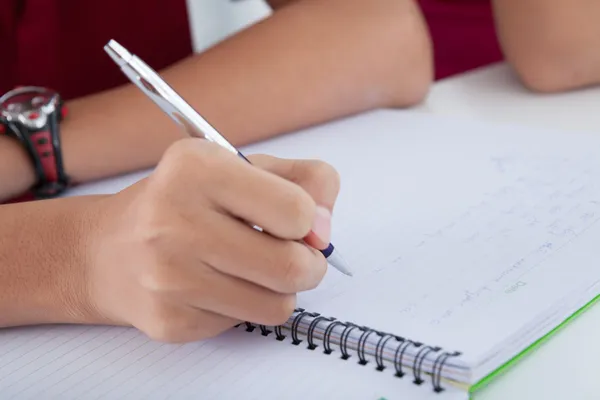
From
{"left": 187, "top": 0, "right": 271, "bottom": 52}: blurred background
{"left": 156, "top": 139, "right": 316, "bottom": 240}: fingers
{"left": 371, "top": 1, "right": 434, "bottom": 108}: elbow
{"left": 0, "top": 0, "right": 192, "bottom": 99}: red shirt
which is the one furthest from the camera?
{"left": 187, "top": 0, "right": 271, "bottom": 52}: blurred background

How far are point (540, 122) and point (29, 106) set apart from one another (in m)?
0.50

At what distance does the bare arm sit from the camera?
0.73m

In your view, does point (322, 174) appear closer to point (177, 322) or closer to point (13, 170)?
point (177, 322)

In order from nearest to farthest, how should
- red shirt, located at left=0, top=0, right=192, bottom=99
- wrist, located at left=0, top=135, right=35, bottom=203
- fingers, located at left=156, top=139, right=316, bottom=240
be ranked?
fingers, located at left=156, top=139, right=316, bottom=240 → wrist, located at left=0, top=135, right=35, bottom=203 → red shirt, located at left=0, top=0, right=192, bottom=99

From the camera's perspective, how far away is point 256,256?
0.41 meters

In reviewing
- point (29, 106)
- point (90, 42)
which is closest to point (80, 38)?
point (90, 42)

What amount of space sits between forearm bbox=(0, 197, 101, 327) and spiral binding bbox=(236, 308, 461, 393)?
11cm

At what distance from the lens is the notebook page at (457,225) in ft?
1.45

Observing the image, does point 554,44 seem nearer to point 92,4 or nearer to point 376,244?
point 376,244

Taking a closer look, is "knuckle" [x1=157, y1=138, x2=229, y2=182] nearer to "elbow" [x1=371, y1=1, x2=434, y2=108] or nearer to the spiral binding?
the spiral binding

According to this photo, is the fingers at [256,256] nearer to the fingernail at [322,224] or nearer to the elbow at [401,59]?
the fingernail at [322,224]

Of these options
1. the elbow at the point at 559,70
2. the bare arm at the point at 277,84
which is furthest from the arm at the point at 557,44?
the bare arm at the point at 277,84

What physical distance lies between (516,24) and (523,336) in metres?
0.55

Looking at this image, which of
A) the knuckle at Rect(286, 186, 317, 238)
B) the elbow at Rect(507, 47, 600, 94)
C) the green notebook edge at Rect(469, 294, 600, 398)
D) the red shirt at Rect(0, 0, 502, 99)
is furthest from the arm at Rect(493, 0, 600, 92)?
the knuckle at Rect(286, 186, 317, 238)
